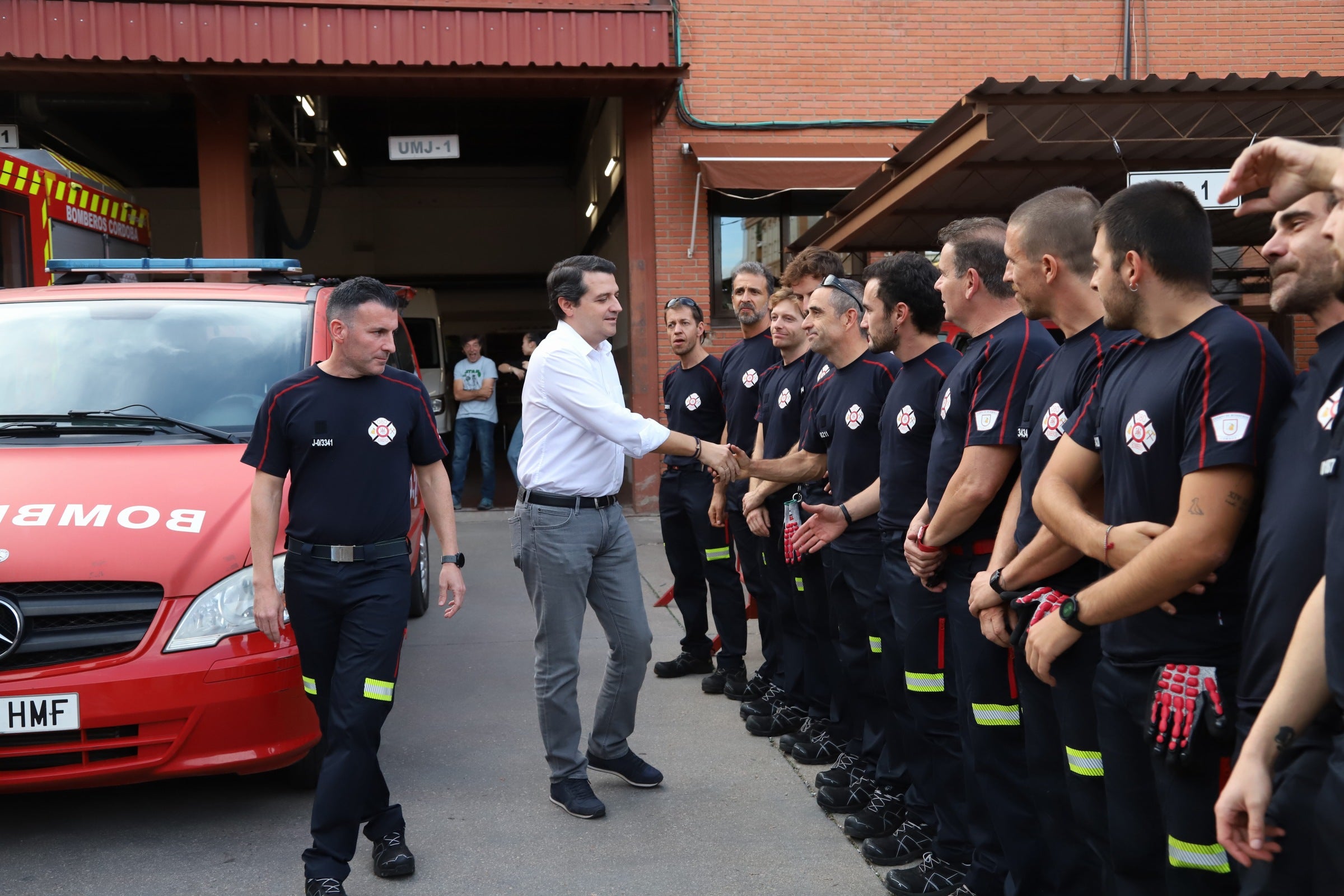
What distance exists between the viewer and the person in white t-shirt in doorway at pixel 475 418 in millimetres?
12750

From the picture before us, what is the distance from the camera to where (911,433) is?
3.73 metres

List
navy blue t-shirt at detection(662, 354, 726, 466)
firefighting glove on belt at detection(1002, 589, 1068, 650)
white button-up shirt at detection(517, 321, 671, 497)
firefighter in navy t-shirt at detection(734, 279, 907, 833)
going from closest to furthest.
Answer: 1. firefighting glove on belt at detection(1002, 589, 1068, 650)
2. firefighter in navy t-shirt at detection(734, 279, 907, 833)
3. white button-up shirt at detection(517, 321, 671, 497)
4. navy blue t-shirt at detection(662, 354, 726, 466)

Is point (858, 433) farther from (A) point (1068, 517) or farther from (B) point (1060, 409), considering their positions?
(A) point (1068, 517)

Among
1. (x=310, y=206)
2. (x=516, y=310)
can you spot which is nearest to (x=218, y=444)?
(x=310, y=206)

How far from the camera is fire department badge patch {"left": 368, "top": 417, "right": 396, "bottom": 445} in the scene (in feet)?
12.0

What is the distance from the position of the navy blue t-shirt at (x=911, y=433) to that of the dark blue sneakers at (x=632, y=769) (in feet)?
4.90

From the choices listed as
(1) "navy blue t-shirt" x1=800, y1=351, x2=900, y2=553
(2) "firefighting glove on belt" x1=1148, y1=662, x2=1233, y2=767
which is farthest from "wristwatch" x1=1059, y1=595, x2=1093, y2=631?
(1) "navy blue t-shirt" x1=800, y1=351, x2=900, y2=553

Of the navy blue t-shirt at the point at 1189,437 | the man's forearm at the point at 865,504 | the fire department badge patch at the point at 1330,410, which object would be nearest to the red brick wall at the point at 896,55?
the man's forearm at the point at 865,504

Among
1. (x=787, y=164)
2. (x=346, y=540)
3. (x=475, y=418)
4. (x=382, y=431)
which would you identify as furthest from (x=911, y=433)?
(x=475, y=418)

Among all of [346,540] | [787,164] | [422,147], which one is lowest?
[346,540]

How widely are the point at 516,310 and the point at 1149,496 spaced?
77.8 ft

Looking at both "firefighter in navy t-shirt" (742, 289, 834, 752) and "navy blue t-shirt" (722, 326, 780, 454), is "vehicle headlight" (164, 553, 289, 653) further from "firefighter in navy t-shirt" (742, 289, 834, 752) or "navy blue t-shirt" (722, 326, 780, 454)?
"navy blue t-shirt" (722, 326, 780, 454)

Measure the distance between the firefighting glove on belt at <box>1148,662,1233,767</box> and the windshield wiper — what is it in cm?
365

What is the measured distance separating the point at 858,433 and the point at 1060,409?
1.47 m
